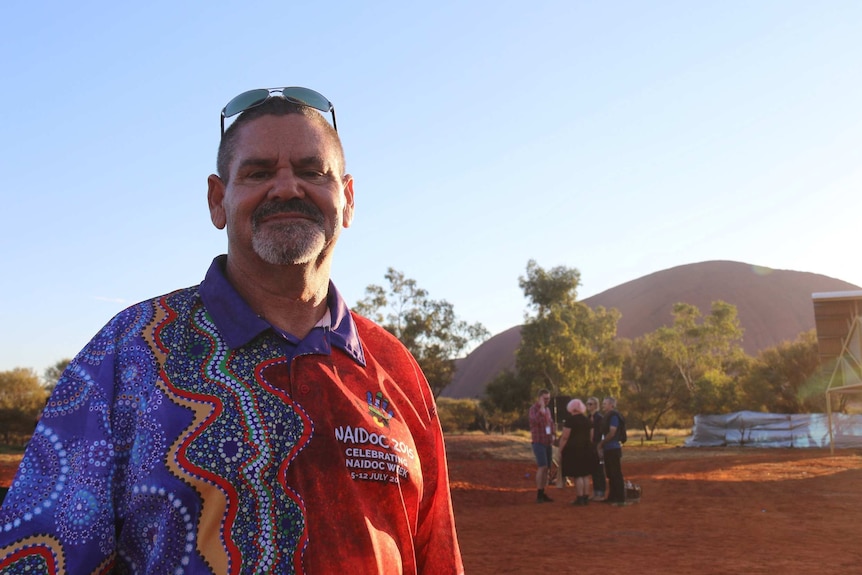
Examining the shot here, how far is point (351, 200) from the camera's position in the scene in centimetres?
237

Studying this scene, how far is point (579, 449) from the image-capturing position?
13430mm

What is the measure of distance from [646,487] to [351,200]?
48.8 ft

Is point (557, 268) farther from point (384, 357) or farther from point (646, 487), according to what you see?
point (384, 357)

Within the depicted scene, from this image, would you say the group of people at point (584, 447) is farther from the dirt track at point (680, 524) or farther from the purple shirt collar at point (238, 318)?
the purple shirt collar at point (238, 318)

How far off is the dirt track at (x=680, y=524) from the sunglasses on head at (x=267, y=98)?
651 cm

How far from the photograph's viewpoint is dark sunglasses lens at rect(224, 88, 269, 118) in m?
2.16

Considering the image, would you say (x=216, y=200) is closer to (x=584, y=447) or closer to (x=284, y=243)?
(x=284, y=243)

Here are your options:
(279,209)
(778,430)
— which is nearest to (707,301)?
(778,430)

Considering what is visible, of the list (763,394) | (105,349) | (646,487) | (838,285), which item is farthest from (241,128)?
(838,285)

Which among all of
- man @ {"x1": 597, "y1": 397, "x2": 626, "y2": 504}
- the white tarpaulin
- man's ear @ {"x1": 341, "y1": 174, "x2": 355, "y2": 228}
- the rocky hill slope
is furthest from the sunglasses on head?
the rocky hill slope

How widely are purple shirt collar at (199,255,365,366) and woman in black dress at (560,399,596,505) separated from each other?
1148cm

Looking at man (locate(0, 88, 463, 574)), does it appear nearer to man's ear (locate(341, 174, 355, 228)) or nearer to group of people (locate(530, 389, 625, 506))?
man's ear (locate(341, 174, 355, 228))

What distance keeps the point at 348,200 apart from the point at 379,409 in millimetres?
678

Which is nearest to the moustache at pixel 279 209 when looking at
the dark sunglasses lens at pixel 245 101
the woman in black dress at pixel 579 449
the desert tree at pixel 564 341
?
the dark sunglasses lens at pixel 245 101
